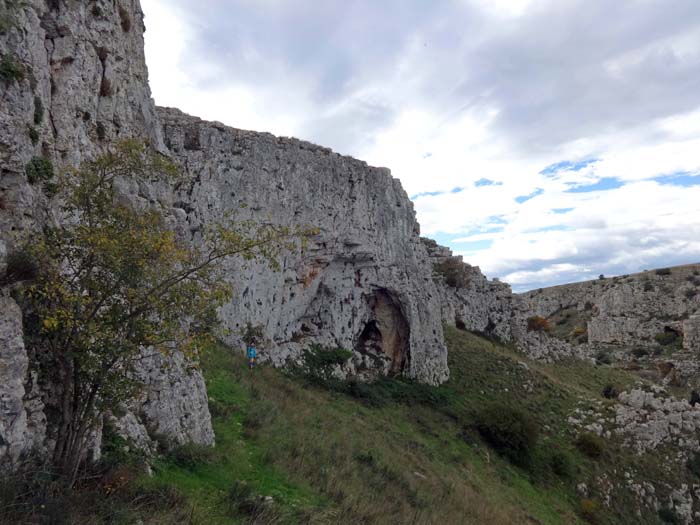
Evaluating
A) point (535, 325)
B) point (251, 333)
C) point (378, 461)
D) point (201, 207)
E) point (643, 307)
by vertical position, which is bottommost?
point (378, 461)

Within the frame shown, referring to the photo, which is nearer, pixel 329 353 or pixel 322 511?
pixel 322 511

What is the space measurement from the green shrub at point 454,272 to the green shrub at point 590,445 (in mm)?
17056

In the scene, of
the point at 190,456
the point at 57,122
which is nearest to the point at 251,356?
the point at 190,456

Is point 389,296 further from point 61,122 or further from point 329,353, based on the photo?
point 61,122

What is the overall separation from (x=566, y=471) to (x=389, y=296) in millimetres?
11309

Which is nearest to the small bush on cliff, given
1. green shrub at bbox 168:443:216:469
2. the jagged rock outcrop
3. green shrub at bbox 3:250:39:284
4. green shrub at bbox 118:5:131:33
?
green shrub at bbox 3:250:39:284

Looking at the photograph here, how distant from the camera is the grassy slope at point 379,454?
765 cm

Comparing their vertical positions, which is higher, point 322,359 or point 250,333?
point 250,333

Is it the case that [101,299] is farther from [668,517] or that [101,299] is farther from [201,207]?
[668,517]

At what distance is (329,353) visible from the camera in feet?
65.5

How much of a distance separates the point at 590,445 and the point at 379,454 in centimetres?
1214

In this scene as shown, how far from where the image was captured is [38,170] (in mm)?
5699

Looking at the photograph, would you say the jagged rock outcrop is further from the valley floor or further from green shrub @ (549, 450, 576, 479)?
green shrub @ (549, 450, 576, 479)

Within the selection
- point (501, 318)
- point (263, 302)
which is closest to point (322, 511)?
point (263, 302)
